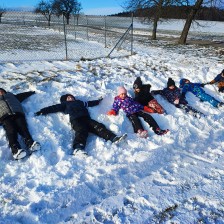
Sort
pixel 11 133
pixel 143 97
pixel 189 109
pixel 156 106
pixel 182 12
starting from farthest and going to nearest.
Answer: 1. pixel 182 12
2. pixel 143 97
3. pixel 189 109
4. pixel 156 106
5. pixel 11 133

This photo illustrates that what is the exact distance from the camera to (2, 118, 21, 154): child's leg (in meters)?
4.70

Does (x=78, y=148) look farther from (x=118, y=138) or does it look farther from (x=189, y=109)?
(x=189, y=109)

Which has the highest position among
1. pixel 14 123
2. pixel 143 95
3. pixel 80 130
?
pixel 143 95

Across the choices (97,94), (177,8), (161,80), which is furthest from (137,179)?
(177,8)

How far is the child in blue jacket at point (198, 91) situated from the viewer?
277 inches

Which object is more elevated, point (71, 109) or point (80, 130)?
point (71, 109)

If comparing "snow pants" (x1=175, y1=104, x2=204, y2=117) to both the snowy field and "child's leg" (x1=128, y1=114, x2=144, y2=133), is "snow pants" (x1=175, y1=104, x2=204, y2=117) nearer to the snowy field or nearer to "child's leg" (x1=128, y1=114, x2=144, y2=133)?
the snowy field

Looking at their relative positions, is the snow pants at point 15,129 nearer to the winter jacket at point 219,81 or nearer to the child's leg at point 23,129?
→ the child's leg at point 23,129

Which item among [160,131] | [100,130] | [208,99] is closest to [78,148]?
[100,130]

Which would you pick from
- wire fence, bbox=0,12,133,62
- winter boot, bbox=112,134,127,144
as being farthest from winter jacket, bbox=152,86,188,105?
wire fence, bbox=0,12,133,62

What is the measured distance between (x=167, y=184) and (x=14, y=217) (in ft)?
7.02

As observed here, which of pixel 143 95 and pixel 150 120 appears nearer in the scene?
pixel 150 120

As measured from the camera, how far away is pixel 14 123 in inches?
207

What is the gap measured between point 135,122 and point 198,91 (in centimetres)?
267
